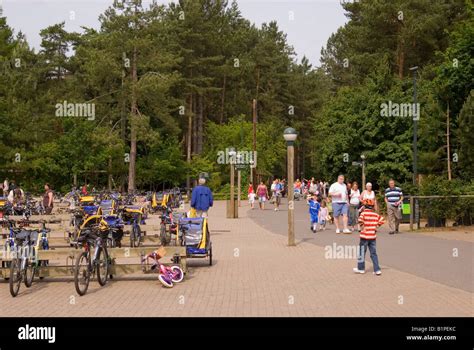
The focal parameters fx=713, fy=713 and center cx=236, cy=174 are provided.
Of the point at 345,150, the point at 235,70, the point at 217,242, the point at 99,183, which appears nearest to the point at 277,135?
the point at 235,70

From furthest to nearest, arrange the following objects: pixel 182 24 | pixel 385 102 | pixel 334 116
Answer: pixel 182 24 < pixel 334 116 < pixel 385 102

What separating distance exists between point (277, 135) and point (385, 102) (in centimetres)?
3584

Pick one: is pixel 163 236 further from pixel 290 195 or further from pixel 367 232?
pixel 367 232

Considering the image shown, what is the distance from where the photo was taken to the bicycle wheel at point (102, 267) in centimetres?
1120

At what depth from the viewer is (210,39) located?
6712 cm

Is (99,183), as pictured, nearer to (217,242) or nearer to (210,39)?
(210,39)

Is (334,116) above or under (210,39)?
under

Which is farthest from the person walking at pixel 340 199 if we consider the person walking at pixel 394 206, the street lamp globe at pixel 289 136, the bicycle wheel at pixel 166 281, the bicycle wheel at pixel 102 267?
the bicycle wheel at pixel 102 267

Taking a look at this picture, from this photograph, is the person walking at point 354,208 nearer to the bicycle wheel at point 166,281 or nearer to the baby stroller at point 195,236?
the baby stroller at point 195,236

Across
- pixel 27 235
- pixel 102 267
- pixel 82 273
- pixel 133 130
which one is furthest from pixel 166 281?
pixel 133 130

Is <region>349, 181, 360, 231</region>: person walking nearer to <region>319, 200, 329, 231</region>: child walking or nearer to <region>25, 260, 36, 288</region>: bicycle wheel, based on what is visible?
<region>319, 200, 329, 231</region>: child walking

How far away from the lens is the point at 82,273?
10641 millimetres

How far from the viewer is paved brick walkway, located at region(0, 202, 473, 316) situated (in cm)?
903

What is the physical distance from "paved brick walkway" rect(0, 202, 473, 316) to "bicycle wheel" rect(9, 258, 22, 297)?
15cm
